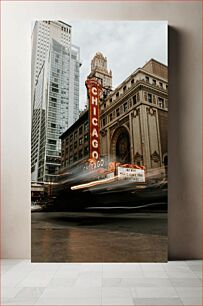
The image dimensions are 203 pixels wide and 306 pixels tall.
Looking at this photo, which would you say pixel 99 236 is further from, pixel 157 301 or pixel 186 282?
pixel 157 301

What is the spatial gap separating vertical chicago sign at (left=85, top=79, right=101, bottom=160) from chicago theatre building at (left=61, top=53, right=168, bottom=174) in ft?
0.15

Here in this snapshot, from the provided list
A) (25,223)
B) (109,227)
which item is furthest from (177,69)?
(25,223)

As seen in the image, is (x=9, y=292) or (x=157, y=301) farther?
(x=9, y=292)

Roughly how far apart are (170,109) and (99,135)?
32.0 inches

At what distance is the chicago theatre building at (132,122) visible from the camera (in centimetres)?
407

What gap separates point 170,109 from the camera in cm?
412

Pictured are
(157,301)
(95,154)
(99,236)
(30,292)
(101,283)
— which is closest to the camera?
(157,301)

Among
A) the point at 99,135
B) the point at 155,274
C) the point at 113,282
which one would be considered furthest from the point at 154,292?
the point at 99,135

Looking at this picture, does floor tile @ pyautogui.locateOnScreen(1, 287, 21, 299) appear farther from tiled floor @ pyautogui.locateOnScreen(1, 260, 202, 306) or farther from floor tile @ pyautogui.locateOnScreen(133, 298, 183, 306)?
floor tile @ pyautogui.locateOnScreen(133, 298, 183, 306)

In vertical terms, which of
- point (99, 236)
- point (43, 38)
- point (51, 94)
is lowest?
point (99, 236)

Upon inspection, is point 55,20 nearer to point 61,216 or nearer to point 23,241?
point 61,216

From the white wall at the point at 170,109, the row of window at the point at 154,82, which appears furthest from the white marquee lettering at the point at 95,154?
the row of window at the point at 154,82

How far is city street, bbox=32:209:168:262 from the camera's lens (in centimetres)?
393

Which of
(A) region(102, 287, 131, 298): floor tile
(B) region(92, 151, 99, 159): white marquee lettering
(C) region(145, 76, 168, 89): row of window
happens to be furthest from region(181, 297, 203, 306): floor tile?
(C) region(145, 76, 168, 89): row of window
